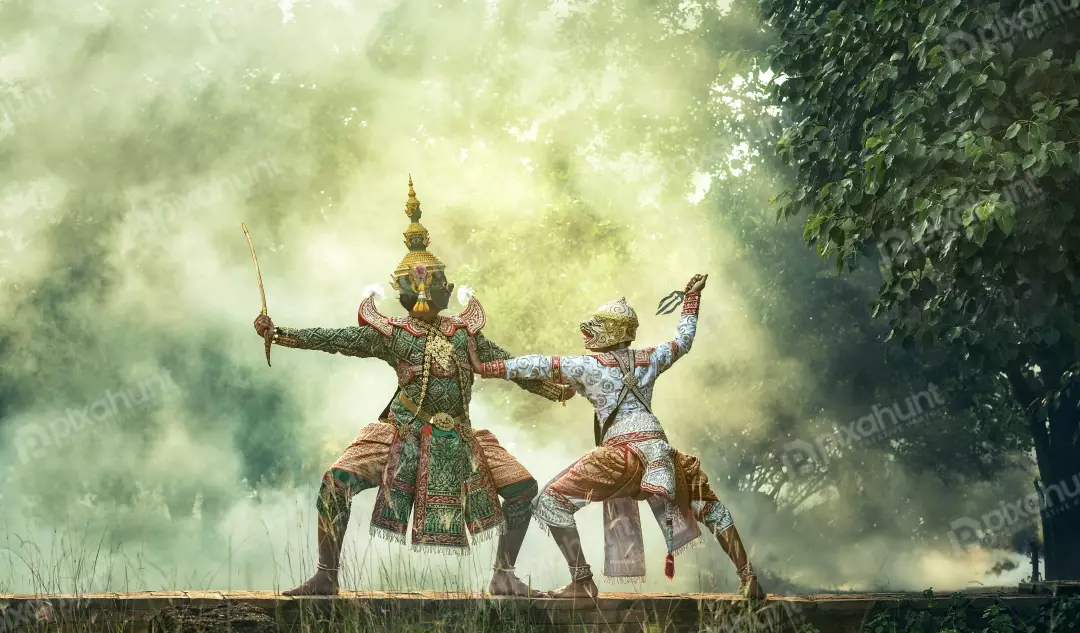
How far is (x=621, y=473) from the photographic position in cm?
952

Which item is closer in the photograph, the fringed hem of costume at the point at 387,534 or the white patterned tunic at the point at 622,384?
the fringed hem of costume at the point at 387,534

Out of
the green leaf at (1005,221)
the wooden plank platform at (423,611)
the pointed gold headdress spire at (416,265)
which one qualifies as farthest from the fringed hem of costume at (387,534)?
the green leaf at (1005,221)

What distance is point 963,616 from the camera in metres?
10.6

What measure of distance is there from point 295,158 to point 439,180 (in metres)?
2.60

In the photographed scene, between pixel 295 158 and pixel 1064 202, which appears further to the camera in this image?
pixel 295 158

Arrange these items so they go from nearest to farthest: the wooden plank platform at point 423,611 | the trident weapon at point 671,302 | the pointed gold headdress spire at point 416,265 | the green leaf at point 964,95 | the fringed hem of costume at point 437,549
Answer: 1. the wooden plank platform at point 423,611
2. the fringed hem of costume at point 437,549
3. the pointed gold headdress spire at point 416,265
4. the trident weapon at point 671,302
5. the green leaf at point 964,95

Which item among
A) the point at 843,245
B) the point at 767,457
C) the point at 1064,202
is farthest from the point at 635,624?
the point at 767,457

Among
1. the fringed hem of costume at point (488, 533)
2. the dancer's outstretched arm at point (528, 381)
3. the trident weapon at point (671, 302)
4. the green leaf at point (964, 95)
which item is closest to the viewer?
the fringed hem of costume at point (488, 533)

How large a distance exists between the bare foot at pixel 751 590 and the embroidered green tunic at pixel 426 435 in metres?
1.74

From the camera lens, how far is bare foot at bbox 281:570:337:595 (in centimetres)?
923

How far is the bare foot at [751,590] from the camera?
9.40 metres

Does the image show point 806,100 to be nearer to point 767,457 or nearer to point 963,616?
point 963,616

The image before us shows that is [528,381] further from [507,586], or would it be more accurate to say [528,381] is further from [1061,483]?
[1061,483]

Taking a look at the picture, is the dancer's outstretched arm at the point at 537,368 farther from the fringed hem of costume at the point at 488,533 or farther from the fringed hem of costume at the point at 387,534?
the fringed hem of costume at the point at 387,534
